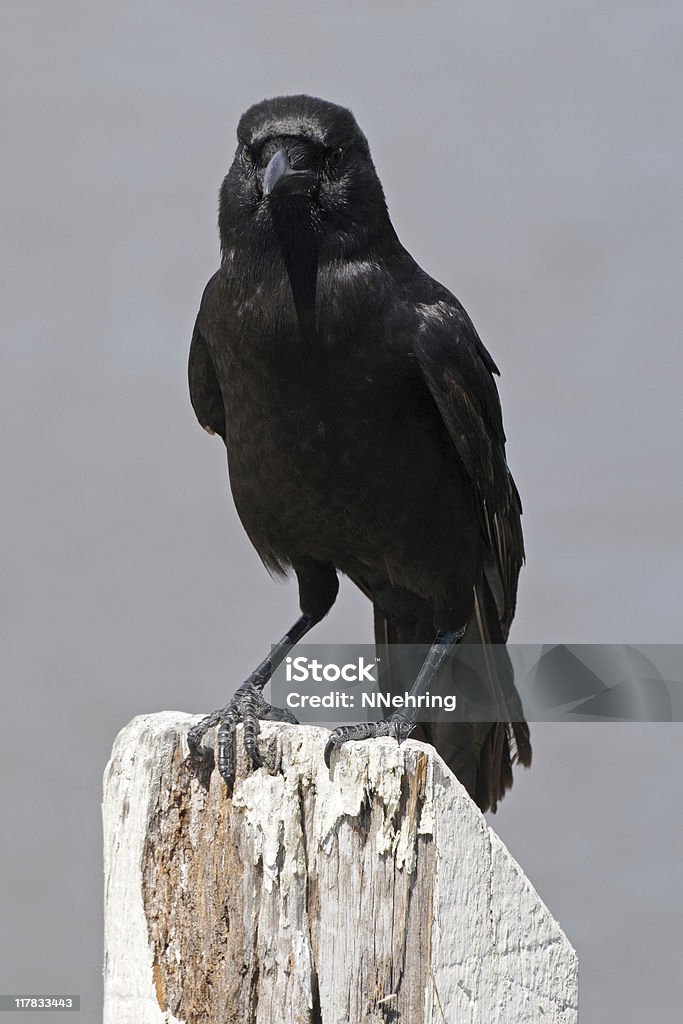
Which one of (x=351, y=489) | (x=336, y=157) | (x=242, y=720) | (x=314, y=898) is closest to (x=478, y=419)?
(x=351, y=489)

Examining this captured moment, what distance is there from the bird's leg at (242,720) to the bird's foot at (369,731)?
179mm

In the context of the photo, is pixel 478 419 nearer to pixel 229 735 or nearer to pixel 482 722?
pixel 482 722

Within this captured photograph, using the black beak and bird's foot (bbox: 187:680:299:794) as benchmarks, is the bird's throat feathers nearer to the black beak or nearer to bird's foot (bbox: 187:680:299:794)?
the black beak

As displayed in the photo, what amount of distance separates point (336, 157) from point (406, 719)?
1.30 m

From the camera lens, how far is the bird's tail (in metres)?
3.66

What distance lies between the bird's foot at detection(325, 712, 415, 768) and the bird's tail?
0.69 metres

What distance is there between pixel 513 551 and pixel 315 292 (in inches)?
38.6

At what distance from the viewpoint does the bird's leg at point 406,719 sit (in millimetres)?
2542

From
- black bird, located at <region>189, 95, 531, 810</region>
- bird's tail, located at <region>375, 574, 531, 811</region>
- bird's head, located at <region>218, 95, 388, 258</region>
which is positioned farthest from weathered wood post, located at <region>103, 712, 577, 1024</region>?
bird's head, located at <region>218, 95, 388, 258</region>

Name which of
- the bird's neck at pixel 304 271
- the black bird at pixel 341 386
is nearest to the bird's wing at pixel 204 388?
Answer: the black bird at pixel 341 386

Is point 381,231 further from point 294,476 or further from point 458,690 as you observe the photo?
point 458,690

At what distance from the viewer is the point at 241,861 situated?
2498 mm

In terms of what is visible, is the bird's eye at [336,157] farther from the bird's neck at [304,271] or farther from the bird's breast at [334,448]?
the bird's breast at [334,448]

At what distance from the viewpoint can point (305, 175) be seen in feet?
9.64
